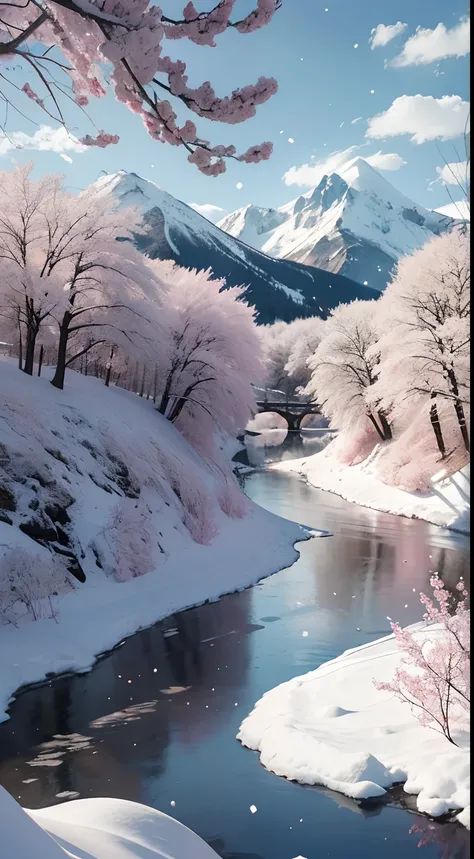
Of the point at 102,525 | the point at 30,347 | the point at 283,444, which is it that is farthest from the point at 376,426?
the point at 283,444

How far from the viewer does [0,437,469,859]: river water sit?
23.5 ft

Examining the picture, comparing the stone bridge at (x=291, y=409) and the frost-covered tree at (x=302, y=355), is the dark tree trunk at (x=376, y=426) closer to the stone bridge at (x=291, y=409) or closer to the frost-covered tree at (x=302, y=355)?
the stone bridge at (x=291, y=409)

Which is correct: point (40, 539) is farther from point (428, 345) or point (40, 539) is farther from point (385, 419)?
point (385, 419)

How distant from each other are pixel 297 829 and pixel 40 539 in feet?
27.8

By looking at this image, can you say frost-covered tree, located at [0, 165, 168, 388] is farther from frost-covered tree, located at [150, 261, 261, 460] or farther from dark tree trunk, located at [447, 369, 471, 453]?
dark tree trunk, located at [447, 369, 471, 453]

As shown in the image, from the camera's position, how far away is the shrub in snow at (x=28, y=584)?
40.3ft

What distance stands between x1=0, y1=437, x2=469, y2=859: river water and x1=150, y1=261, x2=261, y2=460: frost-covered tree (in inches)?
364

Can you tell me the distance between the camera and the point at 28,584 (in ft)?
42.1

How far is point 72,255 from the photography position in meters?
20.6

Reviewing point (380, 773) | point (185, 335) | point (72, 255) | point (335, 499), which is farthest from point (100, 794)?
point (335, 499)

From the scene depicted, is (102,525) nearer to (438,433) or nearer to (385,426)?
(438,433)

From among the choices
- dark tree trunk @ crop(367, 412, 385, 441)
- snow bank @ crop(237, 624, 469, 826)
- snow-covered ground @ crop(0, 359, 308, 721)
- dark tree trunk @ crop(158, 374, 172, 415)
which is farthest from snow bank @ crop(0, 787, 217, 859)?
dark tree trunk @ crop(367, 412, 385, 441)

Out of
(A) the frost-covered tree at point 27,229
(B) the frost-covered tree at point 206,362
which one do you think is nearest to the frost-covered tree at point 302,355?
(B) the frost-covered tree at point 206,362

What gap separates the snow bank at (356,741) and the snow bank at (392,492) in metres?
9.95
